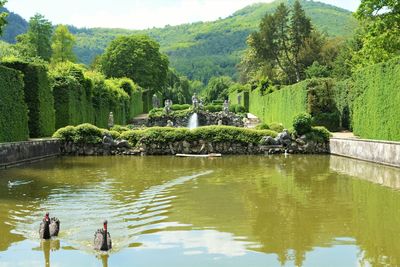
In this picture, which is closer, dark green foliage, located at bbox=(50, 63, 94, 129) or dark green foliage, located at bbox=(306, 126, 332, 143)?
dark green foliage, located at bbox=(306, 126, 332, 143)

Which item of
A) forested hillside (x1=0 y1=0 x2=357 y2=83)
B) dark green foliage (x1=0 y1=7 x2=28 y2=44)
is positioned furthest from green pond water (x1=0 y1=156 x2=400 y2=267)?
dark green foliage (x1=0 y1=7 x2=28 y2=44)

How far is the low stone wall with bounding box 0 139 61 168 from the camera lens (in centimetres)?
1914

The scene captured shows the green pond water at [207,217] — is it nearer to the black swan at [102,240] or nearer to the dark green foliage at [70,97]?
the black swan at [102,240]

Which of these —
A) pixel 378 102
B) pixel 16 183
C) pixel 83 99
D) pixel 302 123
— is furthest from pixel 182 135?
pixel 16 183

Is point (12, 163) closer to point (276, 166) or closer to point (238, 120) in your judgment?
point (276, 166)

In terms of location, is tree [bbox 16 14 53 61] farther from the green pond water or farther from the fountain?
the green pond water

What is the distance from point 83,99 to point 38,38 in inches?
1763

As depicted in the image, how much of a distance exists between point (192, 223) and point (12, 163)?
13.1m

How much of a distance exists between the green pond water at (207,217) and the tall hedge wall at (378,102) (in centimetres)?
484

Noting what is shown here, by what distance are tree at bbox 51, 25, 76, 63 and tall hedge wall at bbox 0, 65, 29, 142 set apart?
53.2 meters

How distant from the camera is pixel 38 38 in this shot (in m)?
75.0

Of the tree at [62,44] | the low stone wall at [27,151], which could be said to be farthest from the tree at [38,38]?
the low stone wall at [27,151]

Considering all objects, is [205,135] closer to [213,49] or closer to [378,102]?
[378,102]

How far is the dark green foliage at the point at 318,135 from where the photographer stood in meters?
25.9
